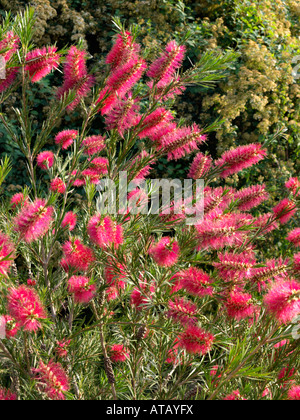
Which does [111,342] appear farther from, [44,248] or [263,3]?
[263,3]

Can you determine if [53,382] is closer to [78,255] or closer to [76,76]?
[78,255]

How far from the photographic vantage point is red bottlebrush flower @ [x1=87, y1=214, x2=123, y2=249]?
106cm

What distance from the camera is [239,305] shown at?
1.08m

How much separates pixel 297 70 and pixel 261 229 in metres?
2.42

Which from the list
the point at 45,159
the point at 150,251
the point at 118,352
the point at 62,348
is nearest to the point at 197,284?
the point at 150,251

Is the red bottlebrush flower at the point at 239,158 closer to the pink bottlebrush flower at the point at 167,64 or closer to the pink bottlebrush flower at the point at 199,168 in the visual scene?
the pink bottlebrush flower at the point at 199,168

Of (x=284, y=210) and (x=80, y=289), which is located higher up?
(x=284, y=210)

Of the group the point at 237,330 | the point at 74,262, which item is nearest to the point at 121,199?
the point at 74,262

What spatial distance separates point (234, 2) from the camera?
341 cm

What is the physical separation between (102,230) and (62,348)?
39 centimetres

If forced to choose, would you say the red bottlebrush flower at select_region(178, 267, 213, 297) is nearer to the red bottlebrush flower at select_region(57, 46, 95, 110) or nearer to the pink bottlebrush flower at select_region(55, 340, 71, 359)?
the pink bottlebrush flower at select_region(55, 340, 71, 359)

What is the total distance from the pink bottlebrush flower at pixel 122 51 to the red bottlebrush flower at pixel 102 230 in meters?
0.44

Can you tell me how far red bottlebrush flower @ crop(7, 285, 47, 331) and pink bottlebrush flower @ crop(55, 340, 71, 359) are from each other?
32 cm

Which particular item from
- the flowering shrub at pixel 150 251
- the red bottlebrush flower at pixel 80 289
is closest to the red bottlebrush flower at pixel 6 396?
the flowering shrub at pixel 150 251
